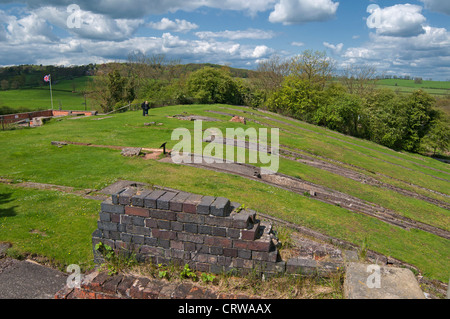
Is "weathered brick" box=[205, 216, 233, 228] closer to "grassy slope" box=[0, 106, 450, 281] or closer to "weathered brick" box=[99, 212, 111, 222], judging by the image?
"weathered brick" box=[99, 212, 111, 222]

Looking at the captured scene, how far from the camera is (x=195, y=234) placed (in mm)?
5027

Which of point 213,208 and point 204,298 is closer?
point 204,298

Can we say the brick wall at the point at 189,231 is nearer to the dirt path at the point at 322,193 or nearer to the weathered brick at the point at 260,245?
the weathered brick at the point at 260,245

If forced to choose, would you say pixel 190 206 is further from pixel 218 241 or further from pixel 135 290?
pixel 135 290

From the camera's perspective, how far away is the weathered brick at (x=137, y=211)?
5.10m

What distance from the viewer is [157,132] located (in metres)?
21.6

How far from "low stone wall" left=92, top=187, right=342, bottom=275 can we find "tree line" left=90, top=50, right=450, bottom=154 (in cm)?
3567

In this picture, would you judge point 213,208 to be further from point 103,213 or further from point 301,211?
point 301,211

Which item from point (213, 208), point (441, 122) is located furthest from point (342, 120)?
point (213, 208)

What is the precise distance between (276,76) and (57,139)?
155 ft

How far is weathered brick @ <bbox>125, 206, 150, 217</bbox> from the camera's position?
201 inches
